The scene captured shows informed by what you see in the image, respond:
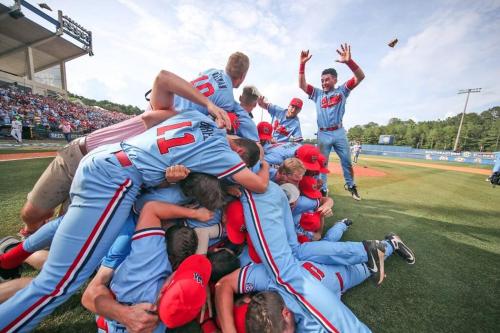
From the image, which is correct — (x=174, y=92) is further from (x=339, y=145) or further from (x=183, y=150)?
(x=339, y=145)

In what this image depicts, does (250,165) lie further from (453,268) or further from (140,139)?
(453,268)

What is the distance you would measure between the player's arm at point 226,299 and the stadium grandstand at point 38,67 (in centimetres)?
2069

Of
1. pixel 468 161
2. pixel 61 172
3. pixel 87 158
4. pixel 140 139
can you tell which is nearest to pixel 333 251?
pixel 140 139

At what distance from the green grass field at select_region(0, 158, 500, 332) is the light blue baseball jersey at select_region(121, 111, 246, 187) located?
51.6 inches

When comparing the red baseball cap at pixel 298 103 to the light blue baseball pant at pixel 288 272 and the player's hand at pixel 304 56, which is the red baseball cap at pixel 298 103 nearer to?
the player's hand at pixel 304 56

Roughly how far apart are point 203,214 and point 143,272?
0.64m

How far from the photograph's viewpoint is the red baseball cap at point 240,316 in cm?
166

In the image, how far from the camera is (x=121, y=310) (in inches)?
55.2

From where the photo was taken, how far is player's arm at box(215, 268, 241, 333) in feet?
5.40

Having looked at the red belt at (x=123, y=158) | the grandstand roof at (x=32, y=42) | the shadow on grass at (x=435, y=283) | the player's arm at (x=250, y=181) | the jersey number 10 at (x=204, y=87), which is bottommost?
the shadow on grass at (x=435, y=283)

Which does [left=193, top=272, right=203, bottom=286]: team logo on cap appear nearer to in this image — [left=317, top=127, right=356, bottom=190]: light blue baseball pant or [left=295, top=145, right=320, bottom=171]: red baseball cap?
[left=295, top=145, right=320, bottom=171]: red baseball cap

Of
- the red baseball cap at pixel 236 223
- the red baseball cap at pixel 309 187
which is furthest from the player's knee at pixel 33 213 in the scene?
the red baseball cap at pixel 309 187

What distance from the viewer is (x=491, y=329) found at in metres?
1.86

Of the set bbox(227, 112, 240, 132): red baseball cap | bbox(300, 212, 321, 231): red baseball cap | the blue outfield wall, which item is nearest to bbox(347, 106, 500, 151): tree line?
the blue outfield wall
